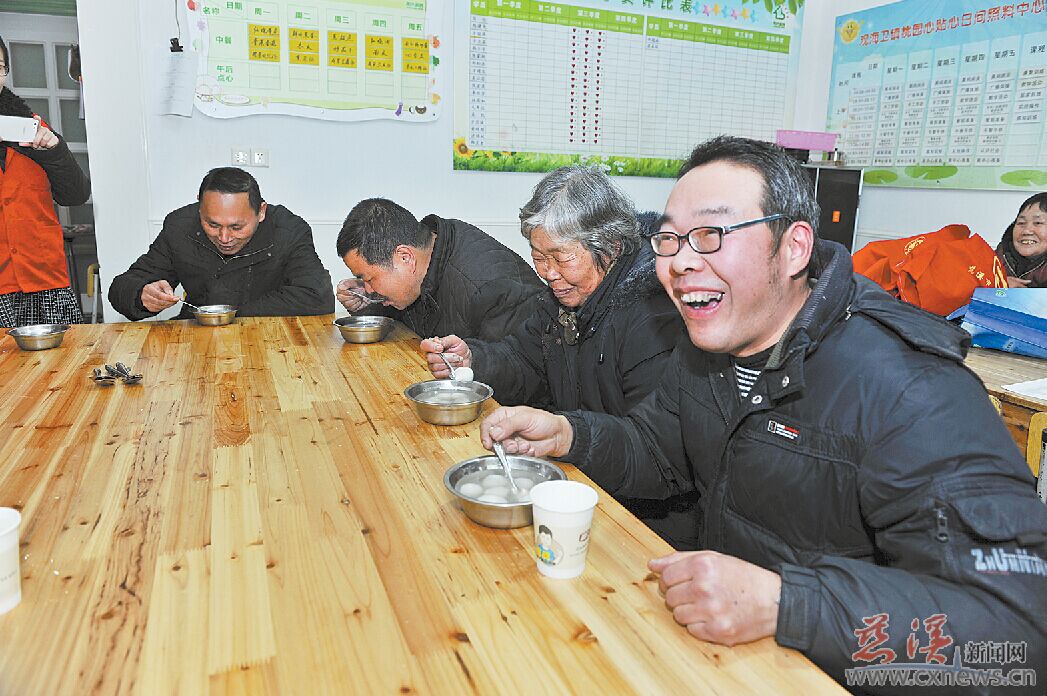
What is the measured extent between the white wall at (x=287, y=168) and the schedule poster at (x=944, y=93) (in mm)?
145

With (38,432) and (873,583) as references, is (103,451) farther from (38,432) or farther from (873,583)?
(873,583)

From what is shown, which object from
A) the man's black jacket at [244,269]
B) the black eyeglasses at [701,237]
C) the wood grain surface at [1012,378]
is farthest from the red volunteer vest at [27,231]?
the wood grain surface at [1012,378]

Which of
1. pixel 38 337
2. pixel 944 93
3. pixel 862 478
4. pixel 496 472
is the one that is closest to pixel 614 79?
pixel 944 93

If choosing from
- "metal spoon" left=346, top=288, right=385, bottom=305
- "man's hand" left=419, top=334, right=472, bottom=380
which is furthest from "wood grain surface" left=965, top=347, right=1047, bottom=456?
"metal spoon" left=346, top=288, right=385, bottom=305

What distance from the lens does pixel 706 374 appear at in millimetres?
1283

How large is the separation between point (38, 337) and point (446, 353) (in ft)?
4.02

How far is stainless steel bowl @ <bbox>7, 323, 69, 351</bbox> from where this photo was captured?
83.1 inches

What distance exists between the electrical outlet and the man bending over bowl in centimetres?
145

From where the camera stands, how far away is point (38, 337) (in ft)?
6.91

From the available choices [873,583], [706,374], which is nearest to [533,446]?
[706,374]

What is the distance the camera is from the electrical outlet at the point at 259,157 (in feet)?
11.5

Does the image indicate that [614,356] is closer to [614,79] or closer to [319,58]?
[319,58]

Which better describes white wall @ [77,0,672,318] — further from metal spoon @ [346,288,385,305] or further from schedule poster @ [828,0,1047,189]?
schedule poster @ [828,0,1047,189]

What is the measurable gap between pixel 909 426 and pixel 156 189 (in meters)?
3.44
